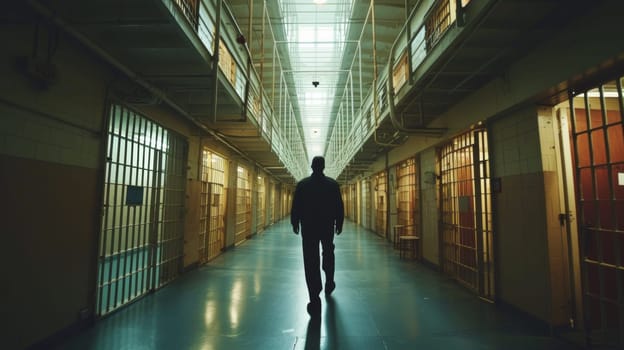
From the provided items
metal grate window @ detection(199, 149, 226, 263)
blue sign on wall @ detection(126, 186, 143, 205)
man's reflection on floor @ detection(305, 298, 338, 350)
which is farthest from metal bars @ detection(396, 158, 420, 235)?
blue sign on wall @ detection(126, 186, 143, 205)

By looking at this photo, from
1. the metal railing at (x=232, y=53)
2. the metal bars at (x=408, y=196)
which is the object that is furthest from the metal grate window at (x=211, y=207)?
the metal bars at (x=408, y=196)

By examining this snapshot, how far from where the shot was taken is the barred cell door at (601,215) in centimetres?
281

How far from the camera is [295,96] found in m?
13.9

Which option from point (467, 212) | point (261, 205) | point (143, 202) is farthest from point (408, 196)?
point (261, 205)

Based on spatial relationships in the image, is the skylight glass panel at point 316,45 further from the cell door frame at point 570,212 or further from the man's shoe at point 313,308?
the man's shoe at point 313,308

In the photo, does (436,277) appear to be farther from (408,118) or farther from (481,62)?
(481,62)

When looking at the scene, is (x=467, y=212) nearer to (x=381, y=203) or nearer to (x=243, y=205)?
(x=381, y=203)

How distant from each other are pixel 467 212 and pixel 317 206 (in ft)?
11.1

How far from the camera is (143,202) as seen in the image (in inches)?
177

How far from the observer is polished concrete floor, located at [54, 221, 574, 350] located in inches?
116

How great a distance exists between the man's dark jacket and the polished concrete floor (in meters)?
1.17

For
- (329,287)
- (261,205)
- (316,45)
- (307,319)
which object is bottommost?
(307,319)

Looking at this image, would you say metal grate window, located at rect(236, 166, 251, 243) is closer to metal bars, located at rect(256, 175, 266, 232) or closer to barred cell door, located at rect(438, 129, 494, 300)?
metal bars, located at rect(256, 175, 266, 232)

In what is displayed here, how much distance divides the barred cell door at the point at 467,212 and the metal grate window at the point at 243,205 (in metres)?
6.66
